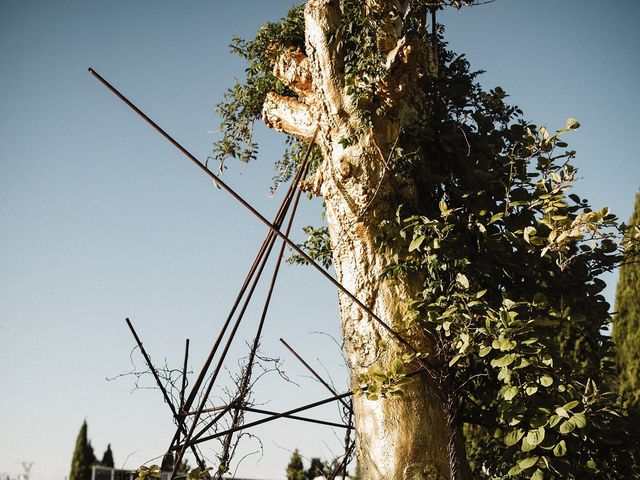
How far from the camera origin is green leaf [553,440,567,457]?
7.04 ft

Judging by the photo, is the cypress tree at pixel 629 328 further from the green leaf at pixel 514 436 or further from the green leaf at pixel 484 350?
the green leaf at pixel 484 350

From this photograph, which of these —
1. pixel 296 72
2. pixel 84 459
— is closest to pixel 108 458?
pixel 84 459

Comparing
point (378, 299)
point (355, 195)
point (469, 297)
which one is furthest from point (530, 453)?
point (355, 195)

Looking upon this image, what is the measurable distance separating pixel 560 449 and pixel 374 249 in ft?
3.70

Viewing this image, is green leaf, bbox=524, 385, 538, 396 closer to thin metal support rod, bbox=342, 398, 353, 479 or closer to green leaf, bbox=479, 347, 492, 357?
green leaf, bbox=479, 347, 492, 357

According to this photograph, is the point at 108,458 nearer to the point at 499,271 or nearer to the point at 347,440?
the point at 347,440

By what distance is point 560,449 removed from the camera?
2160 mm

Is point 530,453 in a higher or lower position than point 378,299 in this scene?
lower

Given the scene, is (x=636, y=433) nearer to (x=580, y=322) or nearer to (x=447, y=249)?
(x=580, y=322)

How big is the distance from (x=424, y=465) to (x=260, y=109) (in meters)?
2.41

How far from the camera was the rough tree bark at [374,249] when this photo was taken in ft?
7.88

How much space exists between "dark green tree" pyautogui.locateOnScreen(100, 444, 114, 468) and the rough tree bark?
15.6 metres

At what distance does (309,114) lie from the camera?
317 centimetres

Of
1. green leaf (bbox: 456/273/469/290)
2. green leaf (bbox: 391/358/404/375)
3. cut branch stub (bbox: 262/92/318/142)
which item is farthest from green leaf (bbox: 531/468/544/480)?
cut branch stub (bbox: 262/92/318/142)
